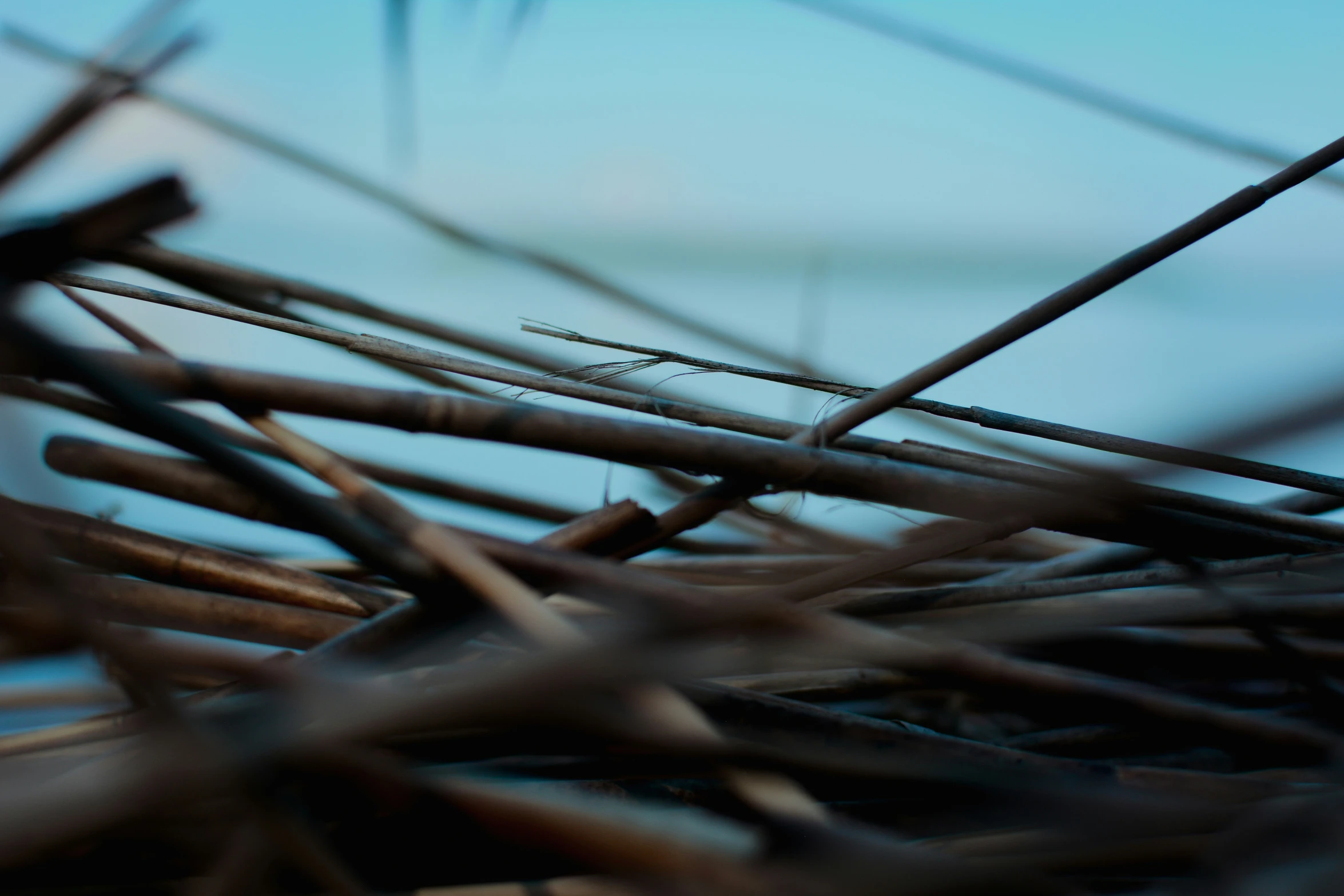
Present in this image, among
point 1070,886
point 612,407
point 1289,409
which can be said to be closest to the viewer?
A: point 1289,409

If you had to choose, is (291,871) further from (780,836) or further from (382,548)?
(780,836)

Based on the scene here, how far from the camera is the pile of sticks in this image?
1.05 feet

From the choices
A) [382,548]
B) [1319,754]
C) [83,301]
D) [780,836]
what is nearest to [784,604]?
[780,836]

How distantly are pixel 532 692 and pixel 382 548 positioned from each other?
15 cm

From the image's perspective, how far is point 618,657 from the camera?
0.31 meters

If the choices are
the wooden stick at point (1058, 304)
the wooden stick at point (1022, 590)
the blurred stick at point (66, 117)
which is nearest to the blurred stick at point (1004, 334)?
the wooden stick at point (1058, 304)

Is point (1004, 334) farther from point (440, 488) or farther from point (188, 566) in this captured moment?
point (440, 488)

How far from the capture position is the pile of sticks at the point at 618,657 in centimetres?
32

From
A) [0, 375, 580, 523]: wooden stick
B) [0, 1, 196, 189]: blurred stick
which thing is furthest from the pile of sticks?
[0, 375, 580, 523]: wooden stick

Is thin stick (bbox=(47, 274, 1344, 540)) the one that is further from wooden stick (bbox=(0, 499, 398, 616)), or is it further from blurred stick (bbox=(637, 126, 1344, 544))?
wooden stick (bbox=(0, 499, 398, 616))

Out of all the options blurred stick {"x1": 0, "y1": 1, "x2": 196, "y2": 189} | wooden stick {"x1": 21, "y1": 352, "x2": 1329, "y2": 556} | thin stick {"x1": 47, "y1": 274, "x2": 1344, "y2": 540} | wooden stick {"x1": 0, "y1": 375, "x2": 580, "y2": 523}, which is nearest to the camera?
blurred stick {"x1": 0, "y1": 1, "x2": 196, "y2": 189}

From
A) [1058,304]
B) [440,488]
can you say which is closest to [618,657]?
[1058,304]

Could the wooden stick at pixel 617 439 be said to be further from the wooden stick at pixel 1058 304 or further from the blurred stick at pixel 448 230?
the blurred stick at pixel 448 230

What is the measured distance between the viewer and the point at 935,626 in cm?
63
